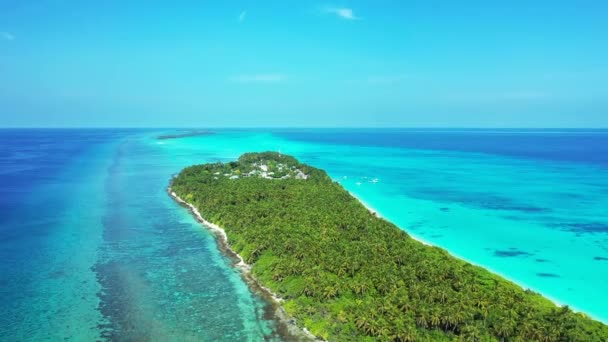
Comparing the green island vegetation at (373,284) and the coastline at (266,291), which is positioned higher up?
the green island vegetation at (373,284)

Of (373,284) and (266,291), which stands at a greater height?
(373,284)

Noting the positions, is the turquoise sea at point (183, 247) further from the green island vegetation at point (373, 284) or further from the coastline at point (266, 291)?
the green island vegetation at point (373, 284)

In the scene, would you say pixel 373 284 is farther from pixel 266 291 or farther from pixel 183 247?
pixel 183 247

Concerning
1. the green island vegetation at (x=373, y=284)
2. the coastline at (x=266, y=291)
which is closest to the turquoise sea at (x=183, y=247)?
the coastline at (x=266, y=291)

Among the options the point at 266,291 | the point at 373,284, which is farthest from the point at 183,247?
the point at 373,284

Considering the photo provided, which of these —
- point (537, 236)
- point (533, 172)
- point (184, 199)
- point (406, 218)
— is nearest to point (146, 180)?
point (184, 199)

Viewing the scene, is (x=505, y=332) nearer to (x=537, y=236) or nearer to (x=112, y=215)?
(x=537, y=236)
